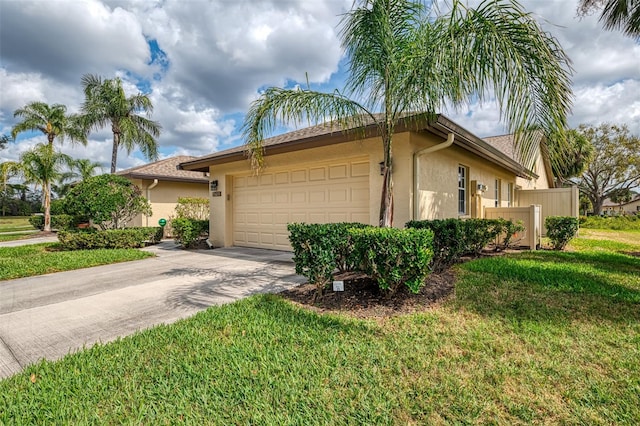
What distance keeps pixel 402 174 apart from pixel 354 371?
4714mm

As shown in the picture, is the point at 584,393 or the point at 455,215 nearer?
the point at 584,393

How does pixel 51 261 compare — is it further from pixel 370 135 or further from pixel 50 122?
pixel 50 122

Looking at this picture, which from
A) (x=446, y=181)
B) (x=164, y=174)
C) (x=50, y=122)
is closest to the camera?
(x=446, y=181)

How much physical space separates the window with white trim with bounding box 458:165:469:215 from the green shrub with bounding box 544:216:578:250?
2383mm

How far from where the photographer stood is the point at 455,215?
8.34 metres

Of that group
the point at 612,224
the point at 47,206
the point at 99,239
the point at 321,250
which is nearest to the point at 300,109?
the point at 321,250

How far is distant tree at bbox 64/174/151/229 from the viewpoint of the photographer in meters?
9.45

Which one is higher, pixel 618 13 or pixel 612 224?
pixel 618 13

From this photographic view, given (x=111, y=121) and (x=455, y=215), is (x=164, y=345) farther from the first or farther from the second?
(x=111, y=121)

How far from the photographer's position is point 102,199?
9.55 metres

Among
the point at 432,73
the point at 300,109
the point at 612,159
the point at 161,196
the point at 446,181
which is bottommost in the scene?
the point at 446,181

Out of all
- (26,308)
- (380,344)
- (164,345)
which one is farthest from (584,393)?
(26,308)

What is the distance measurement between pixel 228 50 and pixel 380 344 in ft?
32.2

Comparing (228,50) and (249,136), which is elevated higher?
(228,50)
